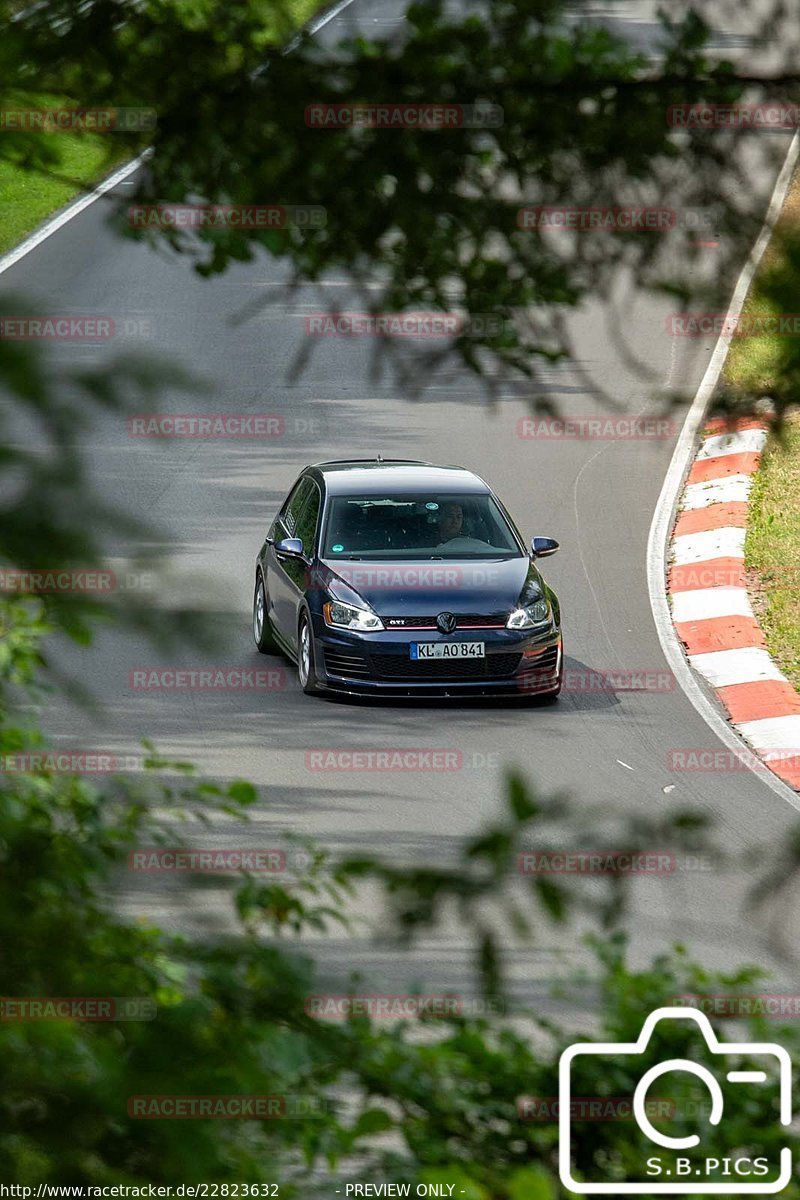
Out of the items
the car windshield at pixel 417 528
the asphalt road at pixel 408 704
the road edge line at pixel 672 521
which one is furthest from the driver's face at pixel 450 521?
the road edge line at pixel 672 521

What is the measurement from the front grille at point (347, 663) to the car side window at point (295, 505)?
1443mm

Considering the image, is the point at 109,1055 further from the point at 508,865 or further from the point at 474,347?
the point at 474,347

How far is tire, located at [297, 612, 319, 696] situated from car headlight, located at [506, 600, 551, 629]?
1511 mm

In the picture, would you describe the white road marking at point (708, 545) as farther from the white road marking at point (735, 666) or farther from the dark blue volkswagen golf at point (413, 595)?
the dark blue volkswagen golf at point (413, 595)

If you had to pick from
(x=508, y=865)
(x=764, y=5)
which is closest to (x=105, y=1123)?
(x=508, y=865)

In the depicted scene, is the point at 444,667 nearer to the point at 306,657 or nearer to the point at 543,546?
the point at 306,657

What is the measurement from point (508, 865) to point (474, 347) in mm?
953

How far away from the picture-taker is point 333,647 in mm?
11789

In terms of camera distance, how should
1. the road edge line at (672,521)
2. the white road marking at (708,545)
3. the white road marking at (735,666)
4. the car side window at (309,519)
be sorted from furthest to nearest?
the white road marking at (708,545) → the white road marking at (735,666) → the car side window at (309,519) → the road edge line at (672,521)

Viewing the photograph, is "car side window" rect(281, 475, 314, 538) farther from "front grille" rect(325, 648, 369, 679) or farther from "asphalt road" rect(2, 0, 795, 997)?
"front grille" rect(325, 648, 369, 679)

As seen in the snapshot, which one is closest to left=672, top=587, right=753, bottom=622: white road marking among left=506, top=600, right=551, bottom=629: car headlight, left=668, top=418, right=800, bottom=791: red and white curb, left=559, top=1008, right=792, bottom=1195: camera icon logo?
left=668, top=418, right=800, bottom=791: red and white curb

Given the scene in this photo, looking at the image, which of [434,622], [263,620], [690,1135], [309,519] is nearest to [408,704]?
[434,622]

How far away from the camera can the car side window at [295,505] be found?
43.2ft

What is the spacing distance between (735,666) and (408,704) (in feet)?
9.38
